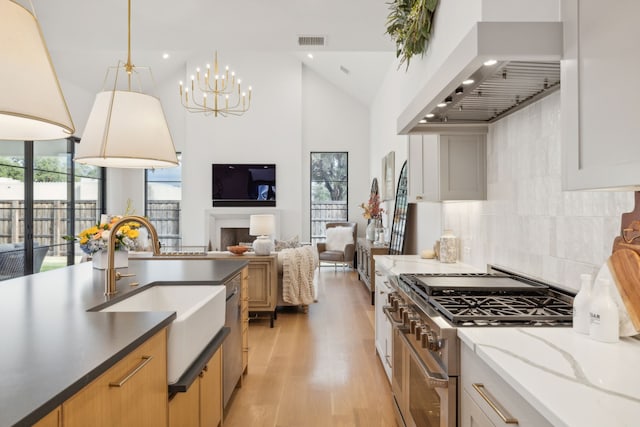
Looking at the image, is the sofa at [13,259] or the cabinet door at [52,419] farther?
the sofa at [13,259]

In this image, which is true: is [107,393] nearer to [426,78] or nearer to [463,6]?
[463,6]

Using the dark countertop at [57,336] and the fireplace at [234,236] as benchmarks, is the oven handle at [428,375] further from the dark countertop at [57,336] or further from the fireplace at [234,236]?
the fireplace at [234,236]

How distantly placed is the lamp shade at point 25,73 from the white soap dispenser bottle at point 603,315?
1612 millimetres

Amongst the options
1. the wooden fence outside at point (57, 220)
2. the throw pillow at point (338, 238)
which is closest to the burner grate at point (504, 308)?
the wooden fence outside at point (57, 220)

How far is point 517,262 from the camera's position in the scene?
90.0 inches

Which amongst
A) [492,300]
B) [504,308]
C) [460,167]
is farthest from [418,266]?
[504,308]

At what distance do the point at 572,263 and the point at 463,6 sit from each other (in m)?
1.16

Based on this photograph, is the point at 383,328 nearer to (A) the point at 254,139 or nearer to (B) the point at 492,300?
(B) the point at 492,300

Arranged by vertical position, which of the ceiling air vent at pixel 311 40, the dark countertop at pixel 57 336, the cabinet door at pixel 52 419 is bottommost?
the cabinet door at pixel 52 419

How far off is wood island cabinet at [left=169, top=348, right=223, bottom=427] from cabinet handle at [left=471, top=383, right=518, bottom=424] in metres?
1.08

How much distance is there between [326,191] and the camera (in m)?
9.25

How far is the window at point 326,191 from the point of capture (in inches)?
363

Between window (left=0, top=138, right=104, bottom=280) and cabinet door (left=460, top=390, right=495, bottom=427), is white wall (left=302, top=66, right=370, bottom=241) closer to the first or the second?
window (left=0, top=138, right=104, bottom=280)

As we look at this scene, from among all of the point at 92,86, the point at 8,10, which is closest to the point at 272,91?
the point at 92,86
